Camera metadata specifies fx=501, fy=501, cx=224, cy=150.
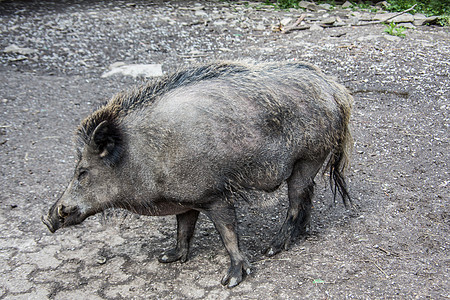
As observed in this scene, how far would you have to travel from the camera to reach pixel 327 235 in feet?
13.7

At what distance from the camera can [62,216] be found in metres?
3.62

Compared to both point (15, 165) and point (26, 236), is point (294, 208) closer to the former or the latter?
point (26, 236)

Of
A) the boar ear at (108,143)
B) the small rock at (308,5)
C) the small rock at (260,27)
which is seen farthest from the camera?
the small rock at (308,5)

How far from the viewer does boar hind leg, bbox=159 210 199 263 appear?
397 centimetres

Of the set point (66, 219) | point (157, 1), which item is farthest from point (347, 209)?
point (157, 1)

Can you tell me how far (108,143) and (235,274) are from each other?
4.33ft

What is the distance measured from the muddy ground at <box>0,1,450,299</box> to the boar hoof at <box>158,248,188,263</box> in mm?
55

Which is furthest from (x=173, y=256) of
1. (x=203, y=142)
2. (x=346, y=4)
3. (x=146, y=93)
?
(x=346, y=4)

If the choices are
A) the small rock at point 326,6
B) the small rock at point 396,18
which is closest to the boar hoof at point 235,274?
the small rock at point 396,18

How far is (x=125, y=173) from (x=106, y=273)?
2.79 ft

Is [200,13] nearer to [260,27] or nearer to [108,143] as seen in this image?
[260,27]

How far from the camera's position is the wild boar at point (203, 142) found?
3498mm

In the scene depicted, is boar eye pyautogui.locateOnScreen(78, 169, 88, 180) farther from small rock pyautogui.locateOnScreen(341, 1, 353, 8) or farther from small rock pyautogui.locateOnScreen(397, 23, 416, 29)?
small rock pyautogui.locateOnScreen(341, 1, 353, 8)

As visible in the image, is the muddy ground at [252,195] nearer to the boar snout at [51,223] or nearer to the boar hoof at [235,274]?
the boar hoof at [235,274]
